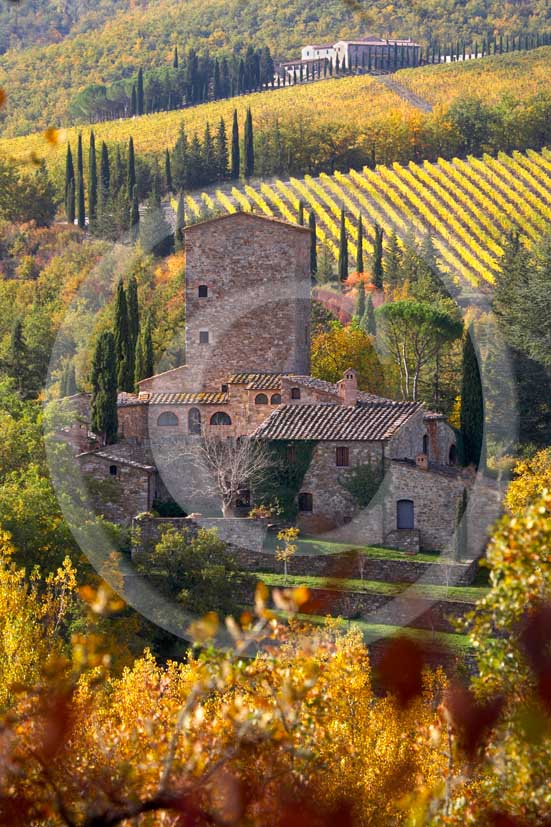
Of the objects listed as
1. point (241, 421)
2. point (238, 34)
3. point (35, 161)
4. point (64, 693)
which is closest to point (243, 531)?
point (241, 421)

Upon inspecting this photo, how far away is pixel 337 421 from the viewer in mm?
37031

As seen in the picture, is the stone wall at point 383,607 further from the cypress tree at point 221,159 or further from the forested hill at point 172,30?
the forested hill at point 172,30

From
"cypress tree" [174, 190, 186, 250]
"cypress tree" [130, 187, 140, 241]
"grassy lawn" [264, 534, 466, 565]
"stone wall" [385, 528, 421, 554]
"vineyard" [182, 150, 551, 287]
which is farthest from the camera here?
"vineyard" [182, 150, 551, 287]

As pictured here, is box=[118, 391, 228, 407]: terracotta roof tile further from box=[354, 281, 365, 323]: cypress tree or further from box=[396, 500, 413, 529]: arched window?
box=[354, 281, 365, 323]: cypress tree

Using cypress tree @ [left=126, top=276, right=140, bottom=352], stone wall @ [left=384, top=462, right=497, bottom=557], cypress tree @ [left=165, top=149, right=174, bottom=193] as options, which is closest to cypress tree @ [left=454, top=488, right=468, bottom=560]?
stone wall @ [left=384, top=462, right=497, bottom=557]

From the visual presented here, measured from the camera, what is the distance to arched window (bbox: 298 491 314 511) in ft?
120

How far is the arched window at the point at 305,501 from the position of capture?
120 feet

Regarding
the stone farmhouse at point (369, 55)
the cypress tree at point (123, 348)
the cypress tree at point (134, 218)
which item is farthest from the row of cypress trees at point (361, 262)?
the stone farmhouse at point (369, 55)

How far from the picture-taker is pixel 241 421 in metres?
39.3

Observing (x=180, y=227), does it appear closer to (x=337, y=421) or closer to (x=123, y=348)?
(x=123, y=348)

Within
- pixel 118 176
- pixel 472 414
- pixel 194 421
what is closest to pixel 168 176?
pixel 118 176

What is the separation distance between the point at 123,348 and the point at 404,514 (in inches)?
427

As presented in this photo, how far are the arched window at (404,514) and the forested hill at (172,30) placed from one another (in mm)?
85390

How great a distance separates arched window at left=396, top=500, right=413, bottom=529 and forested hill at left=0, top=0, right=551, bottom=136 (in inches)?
3362
